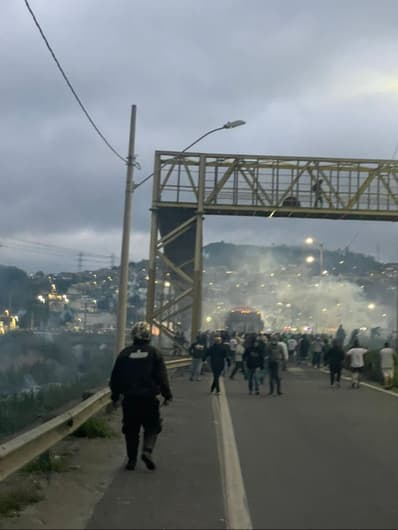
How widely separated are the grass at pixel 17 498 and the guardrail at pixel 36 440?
0.38 m

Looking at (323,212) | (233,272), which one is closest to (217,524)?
(323,212)

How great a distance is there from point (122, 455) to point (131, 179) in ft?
37.4

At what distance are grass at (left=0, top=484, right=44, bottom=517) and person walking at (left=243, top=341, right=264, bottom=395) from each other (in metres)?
13.0

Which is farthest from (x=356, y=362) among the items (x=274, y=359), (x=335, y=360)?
(x=274, y=359)

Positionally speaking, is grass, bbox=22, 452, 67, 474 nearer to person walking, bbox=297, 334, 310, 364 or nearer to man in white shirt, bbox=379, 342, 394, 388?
man in white shirt, bbox=379, 342, 394, 388

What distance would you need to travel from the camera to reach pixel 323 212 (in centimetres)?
3369

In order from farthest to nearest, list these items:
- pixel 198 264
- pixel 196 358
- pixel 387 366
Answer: pixel 198 264
pixel 196 358
pixel 387 366

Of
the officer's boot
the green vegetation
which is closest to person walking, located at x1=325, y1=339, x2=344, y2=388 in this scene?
the green vegetation

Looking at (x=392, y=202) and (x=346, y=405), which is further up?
(x=392, y=202)

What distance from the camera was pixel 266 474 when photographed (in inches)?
351

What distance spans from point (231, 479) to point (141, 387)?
146cm

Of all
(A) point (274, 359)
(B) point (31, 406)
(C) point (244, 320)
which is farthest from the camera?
(C) point (244, 320)

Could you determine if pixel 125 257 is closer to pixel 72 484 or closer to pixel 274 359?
pixel 274 359

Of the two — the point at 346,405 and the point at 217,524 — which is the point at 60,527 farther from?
the point at 346,405
